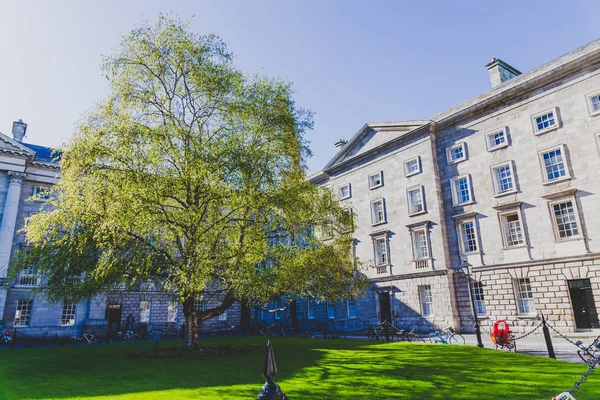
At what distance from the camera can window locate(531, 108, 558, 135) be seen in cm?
2111

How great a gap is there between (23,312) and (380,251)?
28.0 metres

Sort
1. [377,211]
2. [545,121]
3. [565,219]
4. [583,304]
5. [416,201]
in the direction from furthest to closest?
[377,211], [416,201], [545,121], [565,219], [583,304]

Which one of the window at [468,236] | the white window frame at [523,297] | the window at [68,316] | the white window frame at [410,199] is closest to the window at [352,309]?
the white window frame at [410,199]

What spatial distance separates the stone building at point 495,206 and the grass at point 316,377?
808cm

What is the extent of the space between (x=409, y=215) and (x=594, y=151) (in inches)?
439

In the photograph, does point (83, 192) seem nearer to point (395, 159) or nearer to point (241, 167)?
point (241, 167)

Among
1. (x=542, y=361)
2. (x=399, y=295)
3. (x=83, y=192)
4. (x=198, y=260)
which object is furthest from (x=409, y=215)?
(x=83, y=192)

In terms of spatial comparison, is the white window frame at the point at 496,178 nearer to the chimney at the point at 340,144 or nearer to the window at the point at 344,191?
the window at the point at 344,191

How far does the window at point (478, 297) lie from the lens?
2308 centimetres

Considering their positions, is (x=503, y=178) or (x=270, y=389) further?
(x=503, y=178)

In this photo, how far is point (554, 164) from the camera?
20.8 meters

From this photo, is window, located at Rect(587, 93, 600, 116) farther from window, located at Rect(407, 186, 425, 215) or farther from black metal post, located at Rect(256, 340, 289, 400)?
black metal post, located at Rect(256, 340, 289, 400)

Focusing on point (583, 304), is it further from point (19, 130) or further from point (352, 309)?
point (19, 130)

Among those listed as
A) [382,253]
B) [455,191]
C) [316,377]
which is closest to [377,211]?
[382,253]
